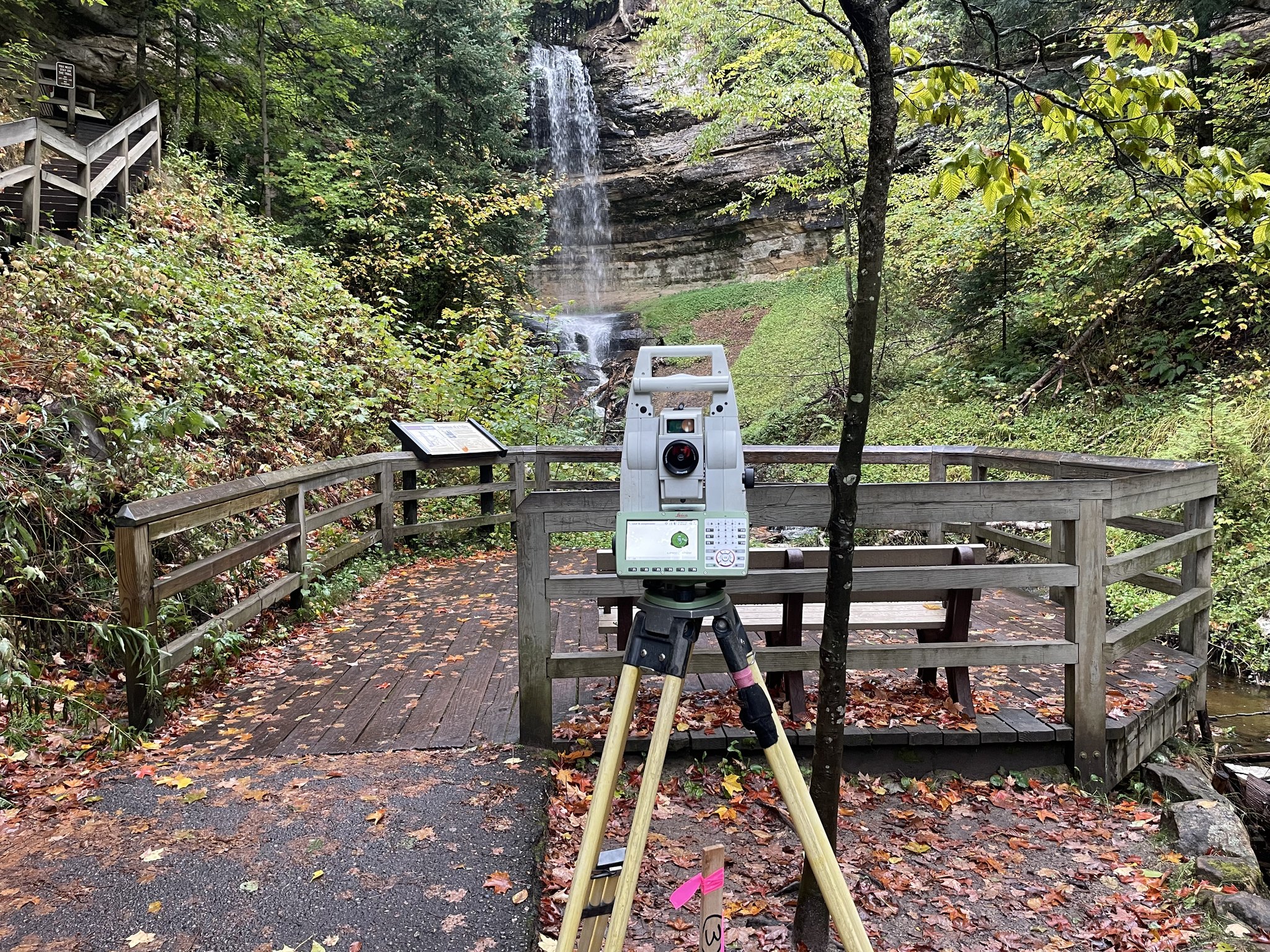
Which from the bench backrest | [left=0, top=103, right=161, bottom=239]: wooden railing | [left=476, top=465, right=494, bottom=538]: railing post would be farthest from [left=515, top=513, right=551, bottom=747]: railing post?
[left=0, top=103, right=161, bottom=239]: wooden railing

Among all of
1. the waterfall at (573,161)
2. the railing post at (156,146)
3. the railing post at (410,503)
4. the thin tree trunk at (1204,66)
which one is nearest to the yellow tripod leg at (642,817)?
the railing post at (410,503)

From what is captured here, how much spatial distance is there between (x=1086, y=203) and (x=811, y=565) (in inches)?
341

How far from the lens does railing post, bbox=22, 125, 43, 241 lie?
7.45 m

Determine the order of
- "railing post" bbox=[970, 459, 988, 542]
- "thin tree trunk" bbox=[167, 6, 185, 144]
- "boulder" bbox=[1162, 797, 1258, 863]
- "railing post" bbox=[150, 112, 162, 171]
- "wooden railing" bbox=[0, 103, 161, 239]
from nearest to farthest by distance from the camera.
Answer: "boulder" bbox=[1162, 797, 1258, 863]
"railing post" bbox=[970, 459, 988, 542]
"wooden railing" bbox=[0, 103, 161, 239]
"railing post" bbox=[150, 112, 162, 171]
"thin tree trunk" bbox=[167, 6, 185, 144]

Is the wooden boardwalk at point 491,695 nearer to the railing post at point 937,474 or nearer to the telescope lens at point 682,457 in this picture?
the railing post at point 937,474

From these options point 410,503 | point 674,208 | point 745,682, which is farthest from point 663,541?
point 674,208

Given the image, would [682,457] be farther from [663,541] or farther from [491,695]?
[491,695]

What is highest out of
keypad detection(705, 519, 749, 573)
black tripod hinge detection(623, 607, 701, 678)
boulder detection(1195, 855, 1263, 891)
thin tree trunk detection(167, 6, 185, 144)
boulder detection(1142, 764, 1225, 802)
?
thin tree trunk detection(167, 6, 185, 144)

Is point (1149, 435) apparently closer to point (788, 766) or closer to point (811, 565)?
point (811, 565)

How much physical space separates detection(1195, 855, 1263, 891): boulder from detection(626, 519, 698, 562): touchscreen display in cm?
260

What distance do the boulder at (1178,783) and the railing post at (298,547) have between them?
207 inches

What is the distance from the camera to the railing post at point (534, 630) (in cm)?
322

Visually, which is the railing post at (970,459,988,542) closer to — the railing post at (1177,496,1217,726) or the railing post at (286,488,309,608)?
the railing post at (1177,496,1217,726)

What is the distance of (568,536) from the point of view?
879 cm
